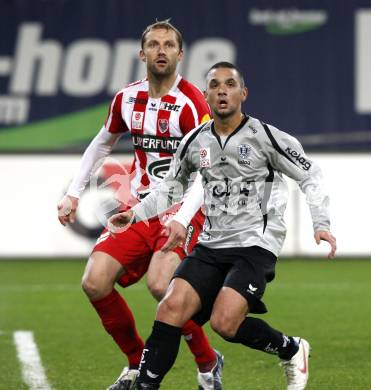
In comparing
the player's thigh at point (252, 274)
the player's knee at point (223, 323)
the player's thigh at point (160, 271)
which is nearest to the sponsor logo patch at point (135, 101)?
the player's thigh at point (160, 271)

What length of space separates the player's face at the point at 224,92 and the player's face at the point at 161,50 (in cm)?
63

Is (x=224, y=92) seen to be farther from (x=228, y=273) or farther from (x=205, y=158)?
(x=228, y=273)

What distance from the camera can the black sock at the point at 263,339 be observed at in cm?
594

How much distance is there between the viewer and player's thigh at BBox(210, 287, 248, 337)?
5785 mm

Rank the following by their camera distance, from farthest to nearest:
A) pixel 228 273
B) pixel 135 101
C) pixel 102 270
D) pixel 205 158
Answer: pixel 135 101 < pixel 102 270 < pixel 205 158 < pixel 228 273

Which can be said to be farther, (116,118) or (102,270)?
(116,118)

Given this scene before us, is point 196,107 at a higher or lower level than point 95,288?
higher

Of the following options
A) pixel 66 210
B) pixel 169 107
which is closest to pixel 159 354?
pixel 66 210

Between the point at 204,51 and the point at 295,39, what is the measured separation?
1.55 metres

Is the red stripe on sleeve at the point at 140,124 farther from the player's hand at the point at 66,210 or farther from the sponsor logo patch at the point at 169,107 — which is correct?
the player's hand at the point at 66,210

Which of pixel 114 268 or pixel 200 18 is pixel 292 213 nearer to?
pixel 200 18

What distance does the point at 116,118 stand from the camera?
6.98 meters

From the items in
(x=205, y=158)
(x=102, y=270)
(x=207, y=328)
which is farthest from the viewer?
(x=207, y=328)

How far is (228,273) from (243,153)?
659mm
